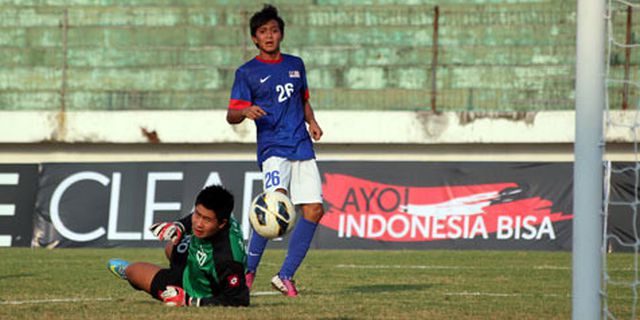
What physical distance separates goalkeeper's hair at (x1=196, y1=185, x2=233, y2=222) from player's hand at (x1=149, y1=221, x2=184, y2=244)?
0.74 feet

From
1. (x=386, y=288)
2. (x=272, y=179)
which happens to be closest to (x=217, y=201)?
(x=272, y=179)

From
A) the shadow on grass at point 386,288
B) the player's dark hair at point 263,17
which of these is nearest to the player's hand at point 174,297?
the shadow on grass at point 386,288

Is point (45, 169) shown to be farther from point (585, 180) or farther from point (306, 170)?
point (585, 180)

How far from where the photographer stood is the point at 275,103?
8547 millimetres

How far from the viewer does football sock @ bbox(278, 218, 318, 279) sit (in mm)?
8325

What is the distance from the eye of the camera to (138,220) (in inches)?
719

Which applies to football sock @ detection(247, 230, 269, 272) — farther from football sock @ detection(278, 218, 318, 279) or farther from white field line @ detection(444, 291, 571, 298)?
white field line @ detection(444, 291, 571, 298)

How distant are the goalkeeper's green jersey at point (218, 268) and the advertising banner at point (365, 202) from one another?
10470mm

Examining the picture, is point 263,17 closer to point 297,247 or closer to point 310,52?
point 297,247

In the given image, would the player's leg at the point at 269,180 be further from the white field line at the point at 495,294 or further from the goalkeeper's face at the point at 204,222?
the goalkeeper's face at the point at 204,222

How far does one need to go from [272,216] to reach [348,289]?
201 centimetres

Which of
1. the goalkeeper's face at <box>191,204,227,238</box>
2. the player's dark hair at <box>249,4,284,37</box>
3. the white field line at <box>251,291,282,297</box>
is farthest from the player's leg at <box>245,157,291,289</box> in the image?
the goalkeeper's face at <box>191,204,227,238</box>

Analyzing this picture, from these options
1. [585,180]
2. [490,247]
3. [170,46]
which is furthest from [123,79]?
[585,180]

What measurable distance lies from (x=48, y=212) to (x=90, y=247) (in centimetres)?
93
